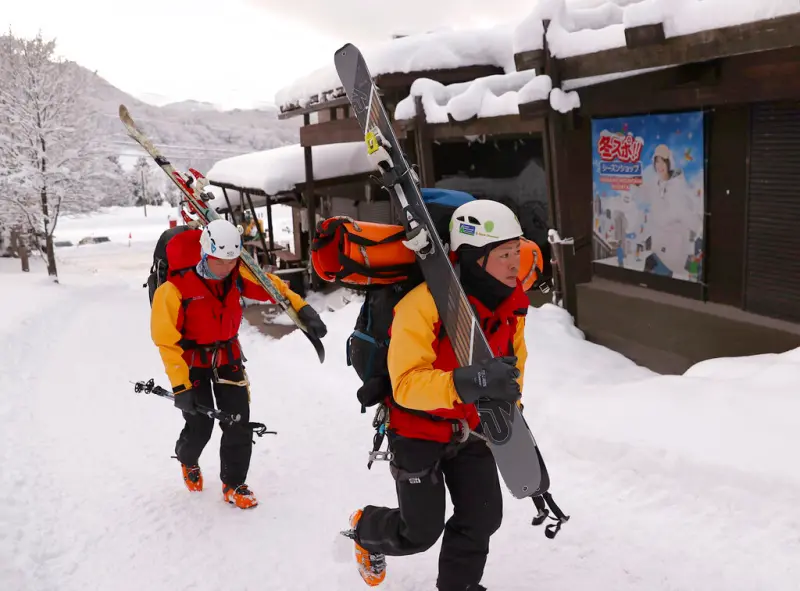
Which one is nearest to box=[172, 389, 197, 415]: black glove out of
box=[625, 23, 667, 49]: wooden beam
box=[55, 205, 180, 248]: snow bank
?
box=[625, 23, 667, 49]: wooden beam

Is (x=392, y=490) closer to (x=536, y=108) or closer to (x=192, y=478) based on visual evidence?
(x=192, y=478)

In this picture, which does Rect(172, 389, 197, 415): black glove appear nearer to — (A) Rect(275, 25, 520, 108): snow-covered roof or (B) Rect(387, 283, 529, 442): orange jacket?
(B) Rect(387, 283, 529, 442): orange jacket

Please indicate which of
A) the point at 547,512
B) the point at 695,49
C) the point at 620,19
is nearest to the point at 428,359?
the point at 547,512

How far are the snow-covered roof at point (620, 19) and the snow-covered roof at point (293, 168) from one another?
8.87m

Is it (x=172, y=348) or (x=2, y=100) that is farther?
(x=2, y=100)

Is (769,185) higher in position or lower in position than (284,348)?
higher

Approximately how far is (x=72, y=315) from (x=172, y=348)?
12.2 metres

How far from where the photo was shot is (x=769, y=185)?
609 centimetres

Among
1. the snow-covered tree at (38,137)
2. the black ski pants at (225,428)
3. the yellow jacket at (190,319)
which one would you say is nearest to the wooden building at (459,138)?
the yellow jacket at (190,319)

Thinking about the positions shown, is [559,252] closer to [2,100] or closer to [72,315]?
[72,315]

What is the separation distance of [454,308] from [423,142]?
787 cm

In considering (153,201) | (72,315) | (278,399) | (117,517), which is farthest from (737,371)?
(153,201)

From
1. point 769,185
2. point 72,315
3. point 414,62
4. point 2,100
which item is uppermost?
point 2,100

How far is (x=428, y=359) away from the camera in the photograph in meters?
2.61
